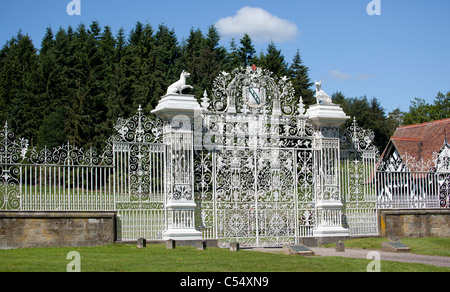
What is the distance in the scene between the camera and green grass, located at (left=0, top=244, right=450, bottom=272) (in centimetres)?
989

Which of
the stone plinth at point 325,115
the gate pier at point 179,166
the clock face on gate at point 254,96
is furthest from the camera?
the stone plinth at point 325,115

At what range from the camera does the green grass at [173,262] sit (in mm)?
9891

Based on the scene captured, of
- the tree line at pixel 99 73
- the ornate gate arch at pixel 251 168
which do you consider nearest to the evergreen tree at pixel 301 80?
the tree line at pixel 99 73

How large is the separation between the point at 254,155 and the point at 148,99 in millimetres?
22822

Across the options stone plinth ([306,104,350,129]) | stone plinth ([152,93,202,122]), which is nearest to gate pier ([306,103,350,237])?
stone plinth ([306,104,350,129])

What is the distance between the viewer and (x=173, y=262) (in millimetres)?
10930

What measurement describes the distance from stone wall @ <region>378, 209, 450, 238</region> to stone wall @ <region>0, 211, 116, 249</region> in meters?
7.99

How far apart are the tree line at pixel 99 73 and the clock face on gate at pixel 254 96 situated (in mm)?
17709

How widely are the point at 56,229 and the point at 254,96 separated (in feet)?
20.9

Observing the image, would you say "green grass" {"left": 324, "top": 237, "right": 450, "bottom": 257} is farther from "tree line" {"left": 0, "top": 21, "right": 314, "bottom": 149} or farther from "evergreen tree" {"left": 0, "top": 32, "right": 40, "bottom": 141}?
"evergreen tree" {"left": 0, "top": 32, "right": 40, "bottom": 141}

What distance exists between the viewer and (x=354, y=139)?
1708 cm

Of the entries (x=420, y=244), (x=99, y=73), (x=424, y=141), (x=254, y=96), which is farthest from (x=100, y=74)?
(x=420, y=244)

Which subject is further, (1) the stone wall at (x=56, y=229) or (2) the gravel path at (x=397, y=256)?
(1) the stone wall at (x=56, y=229)

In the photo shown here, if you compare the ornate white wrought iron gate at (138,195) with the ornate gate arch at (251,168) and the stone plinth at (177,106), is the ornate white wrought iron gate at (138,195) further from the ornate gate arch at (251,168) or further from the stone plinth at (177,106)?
the ornate gate arch at (251,168)
